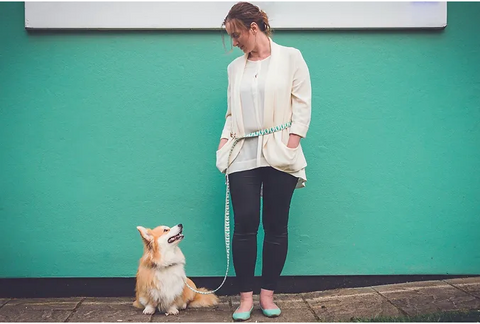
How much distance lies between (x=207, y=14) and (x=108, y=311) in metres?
1.94

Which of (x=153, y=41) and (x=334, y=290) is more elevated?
(x=153, y=41)

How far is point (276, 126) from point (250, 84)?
0.27 meters

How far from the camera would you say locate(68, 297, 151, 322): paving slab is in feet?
10.1

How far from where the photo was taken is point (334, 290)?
354 cm

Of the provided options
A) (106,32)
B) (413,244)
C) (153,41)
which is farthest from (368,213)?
(106,32)

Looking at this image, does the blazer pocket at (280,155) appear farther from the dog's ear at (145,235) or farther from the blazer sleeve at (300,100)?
the dog's ear at (145,235)

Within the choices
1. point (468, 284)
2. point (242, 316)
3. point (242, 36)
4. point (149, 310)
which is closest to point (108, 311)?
point (149, 310)

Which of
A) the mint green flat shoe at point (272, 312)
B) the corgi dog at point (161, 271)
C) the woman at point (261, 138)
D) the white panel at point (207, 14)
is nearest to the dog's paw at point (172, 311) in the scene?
the corgi dog at point (161, 271)

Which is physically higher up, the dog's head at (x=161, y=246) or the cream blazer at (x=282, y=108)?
the cream blazer at (x=282, y=108)

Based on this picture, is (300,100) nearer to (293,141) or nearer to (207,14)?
(293,141)

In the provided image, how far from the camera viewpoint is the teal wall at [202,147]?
136 inches

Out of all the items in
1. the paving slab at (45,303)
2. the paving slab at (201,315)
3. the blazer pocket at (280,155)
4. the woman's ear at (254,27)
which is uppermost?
the woman's ear at (254,27)

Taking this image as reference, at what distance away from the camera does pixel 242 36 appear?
9.49ft

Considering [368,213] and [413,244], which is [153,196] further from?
[413,244]
